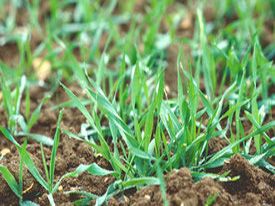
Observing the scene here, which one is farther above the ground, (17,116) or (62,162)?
(17,116)

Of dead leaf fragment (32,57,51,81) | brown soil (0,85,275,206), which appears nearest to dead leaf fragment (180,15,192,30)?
dead leaf fragment (32,57,51,81)

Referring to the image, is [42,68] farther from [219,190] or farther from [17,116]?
[219,190]

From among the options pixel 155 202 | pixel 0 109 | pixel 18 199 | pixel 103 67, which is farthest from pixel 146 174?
pixel 0 109

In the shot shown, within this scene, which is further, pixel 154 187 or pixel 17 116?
pixel 17 116

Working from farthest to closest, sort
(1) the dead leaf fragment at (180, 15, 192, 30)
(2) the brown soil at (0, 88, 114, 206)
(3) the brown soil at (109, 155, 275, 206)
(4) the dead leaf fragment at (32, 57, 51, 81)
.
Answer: (1) the dead leaf fragment at (180, 15, 192, 30) → (4) the dead leaf fragment at (32, 57, 51, 81) → (2) the brown soil at (0, 88, 114, 206) → (3) the brown soil at (109, 155, 275, 206)

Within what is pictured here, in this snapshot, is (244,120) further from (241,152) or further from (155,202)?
(155,202)

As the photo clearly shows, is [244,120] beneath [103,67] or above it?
beneath

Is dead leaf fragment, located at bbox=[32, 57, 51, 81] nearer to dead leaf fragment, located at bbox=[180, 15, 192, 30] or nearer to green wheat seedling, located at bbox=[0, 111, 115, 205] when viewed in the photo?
dead leaf fragment, located at bbox=[180, 15, 192, 30]

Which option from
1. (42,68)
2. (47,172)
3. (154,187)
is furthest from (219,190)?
(42,68)
